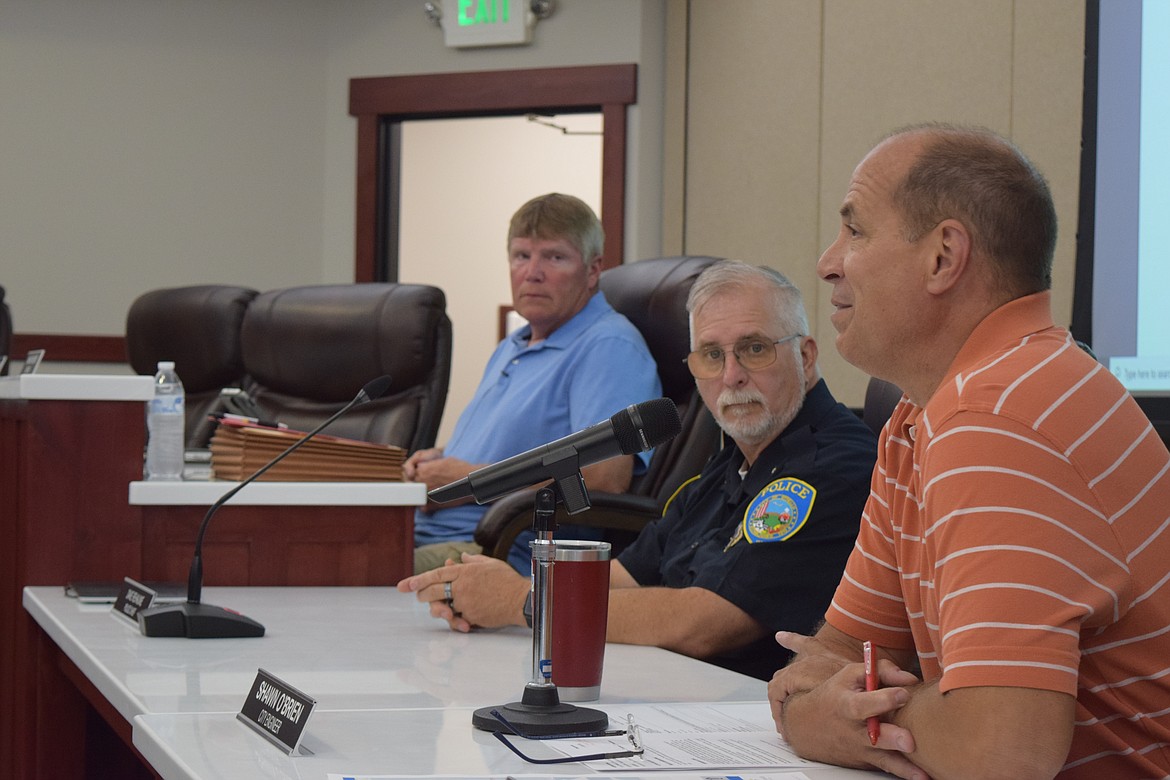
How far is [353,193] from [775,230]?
1.84m

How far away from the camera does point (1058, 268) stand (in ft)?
11.7

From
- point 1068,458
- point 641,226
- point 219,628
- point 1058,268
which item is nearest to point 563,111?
point 641,226

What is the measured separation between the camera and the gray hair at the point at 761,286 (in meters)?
2.04

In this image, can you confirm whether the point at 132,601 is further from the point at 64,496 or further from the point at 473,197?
the point at 473,197

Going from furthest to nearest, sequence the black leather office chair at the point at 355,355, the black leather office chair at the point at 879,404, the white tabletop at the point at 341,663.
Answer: the black leather office chair at the point at 355,355 → the black leather office chair at the point at 879,404 → the white tabletop at the point at 341,663

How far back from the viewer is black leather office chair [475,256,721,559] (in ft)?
8.48

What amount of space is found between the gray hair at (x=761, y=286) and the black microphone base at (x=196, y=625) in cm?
87

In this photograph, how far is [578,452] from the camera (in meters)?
1.14

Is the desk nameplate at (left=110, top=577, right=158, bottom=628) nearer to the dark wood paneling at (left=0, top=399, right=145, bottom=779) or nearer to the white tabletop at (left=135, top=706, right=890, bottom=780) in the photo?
the dark wood paneling at (left=0, top=399, right=145, bottom=779)

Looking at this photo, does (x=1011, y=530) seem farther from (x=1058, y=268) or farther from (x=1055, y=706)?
(x=1058, y=268)

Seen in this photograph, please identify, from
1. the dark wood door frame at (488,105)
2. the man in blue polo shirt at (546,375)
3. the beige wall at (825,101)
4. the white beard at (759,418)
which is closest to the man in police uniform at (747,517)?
the white beard at (759,418)

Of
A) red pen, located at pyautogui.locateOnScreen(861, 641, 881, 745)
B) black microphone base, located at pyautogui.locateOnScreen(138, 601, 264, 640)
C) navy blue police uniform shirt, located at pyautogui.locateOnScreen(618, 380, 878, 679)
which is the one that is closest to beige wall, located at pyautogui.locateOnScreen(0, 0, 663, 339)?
navy blue police uniform shirt, located at pyautogui.locateOnScreen(618, 380, 878, 679)

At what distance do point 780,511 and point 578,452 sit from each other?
0.66 m

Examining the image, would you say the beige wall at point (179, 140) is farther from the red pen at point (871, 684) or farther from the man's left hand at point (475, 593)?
the red pen at point (871, 684)
